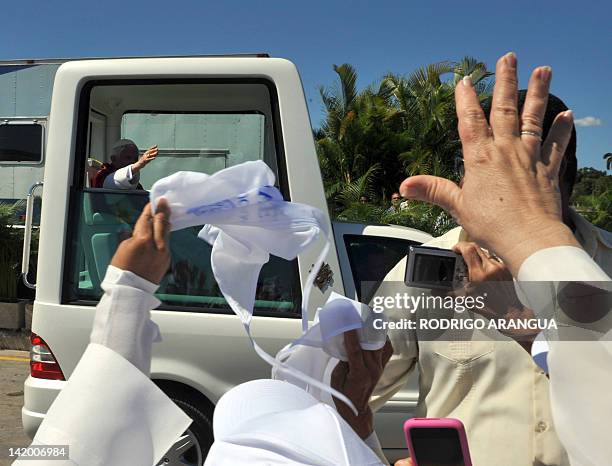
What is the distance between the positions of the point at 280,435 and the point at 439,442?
Answer: 38 centimetres

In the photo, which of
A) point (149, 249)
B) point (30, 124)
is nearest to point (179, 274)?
point (149, 249)

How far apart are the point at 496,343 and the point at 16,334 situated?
670 cm

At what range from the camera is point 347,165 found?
17188mm

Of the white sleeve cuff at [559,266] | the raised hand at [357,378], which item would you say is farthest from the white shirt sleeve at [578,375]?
the raised hand at [357,378]

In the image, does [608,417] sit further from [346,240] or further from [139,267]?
[346,240]

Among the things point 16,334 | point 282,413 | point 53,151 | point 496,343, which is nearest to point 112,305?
point 282,413

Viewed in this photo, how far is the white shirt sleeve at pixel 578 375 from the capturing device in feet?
2.35

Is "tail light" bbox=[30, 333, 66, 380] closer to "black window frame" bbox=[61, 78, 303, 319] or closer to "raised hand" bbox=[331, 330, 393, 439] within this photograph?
"black window frame" bbox=[61, 78, 303, 319]

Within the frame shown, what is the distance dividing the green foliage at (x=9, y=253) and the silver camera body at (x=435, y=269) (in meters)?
6.86

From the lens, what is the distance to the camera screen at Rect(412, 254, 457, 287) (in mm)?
1300

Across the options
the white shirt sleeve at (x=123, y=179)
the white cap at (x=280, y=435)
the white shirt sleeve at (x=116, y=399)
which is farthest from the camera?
the white shirt sleeve at (x=123, y=179)

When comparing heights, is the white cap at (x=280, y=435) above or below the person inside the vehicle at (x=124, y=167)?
below

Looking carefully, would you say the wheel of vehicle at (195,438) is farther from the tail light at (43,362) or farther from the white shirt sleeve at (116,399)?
the white shirt sleeve at (116,399)

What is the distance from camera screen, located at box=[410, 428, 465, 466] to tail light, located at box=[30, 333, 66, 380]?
7.99ft
